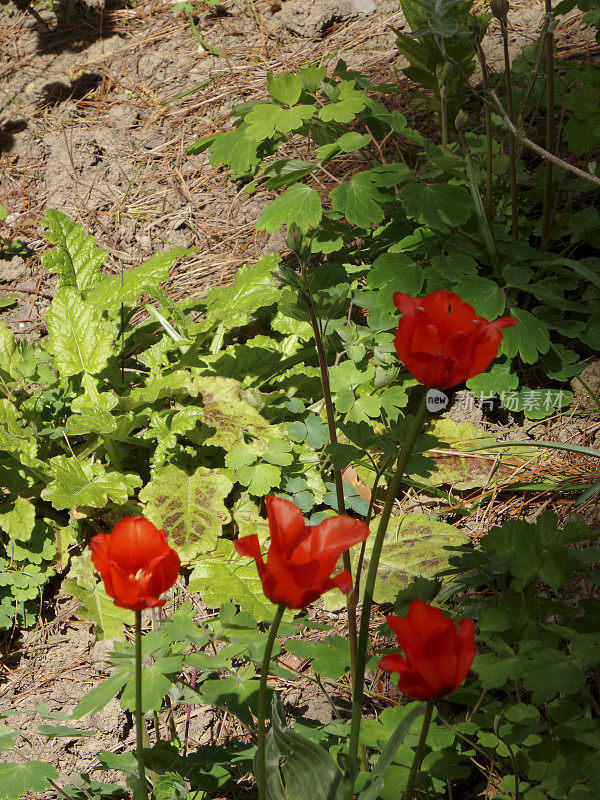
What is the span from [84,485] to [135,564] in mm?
1243

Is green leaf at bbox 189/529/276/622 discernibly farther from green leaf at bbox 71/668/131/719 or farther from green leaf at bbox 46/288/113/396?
green leaf at bbox 46/288/113/396

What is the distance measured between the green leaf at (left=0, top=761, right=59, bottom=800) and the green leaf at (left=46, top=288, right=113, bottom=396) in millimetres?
1349

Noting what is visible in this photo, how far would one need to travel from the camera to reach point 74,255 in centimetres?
283

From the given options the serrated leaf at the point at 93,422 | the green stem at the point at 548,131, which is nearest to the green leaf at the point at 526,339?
the green stem at the point at 548,131

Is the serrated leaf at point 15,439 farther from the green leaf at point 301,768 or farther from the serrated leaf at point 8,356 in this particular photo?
the green leaf at point 301,768

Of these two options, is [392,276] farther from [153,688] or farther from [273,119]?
[153,688]

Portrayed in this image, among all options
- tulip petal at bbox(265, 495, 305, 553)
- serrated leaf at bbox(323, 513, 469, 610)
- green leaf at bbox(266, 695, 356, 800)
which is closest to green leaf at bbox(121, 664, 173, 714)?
green leaf at bbox(266, 695, 356, 800)

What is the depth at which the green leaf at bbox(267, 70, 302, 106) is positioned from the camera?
2.34 m

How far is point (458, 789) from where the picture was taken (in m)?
1.45

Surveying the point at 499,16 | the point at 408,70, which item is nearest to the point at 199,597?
the point at 499,16

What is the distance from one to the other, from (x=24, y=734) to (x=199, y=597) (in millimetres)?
571

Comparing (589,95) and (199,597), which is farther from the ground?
(589,95)

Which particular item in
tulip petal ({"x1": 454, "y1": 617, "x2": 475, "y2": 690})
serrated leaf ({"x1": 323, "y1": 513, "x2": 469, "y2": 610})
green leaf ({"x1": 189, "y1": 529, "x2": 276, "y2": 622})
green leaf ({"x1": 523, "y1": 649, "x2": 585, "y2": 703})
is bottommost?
serrated leaf ({"x1": 323, "y1": 513, "x2": 469, "y2": 610})

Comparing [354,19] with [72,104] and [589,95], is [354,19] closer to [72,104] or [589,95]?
[72,104]
